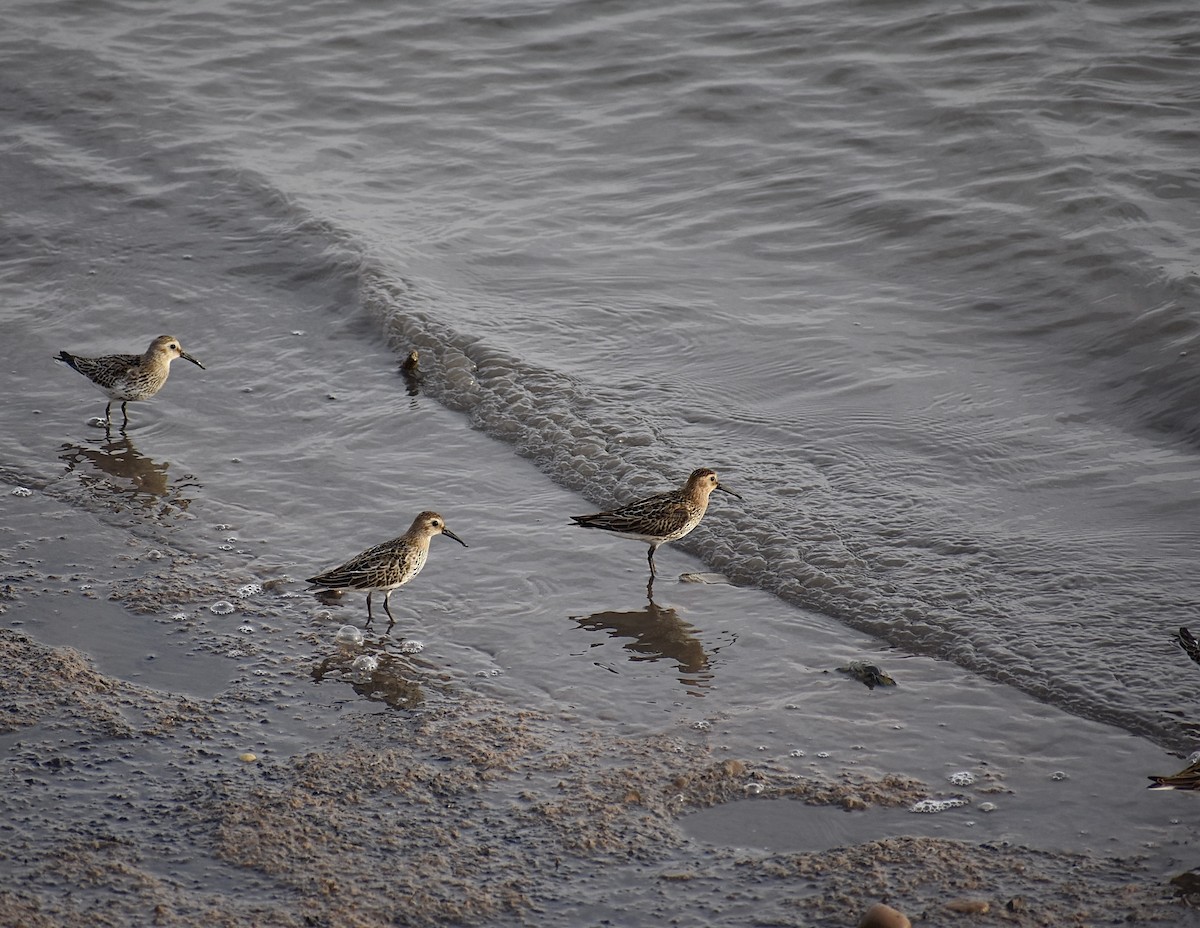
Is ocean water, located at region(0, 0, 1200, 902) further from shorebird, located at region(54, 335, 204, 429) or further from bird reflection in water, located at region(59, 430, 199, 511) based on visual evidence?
shorebird, located at region(54, 335, 204, 429)

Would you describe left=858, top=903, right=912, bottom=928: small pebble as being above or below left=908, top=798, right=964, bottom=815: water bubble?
above

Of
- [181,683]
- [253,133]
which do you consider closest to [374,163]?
[253,133]

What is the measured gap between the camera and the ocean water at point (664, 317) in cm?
793

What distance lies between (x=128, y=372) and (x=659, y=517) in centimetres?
416

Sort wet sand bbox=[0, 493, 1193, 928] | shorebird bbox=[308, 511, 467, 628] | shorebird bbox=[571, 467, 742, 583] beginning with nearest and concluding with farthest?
wet sand bbox=[0, 493, 1193, 928]
shorebird bbox=[308, 511, 467, 628]
shorebird bbox=[571, 467, 742, 583]

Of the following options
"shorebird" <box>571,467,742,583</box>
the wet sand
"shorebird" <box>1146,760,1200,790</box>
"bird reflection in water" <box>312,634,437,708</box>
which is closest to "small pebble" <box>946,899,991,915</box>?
the wet sand

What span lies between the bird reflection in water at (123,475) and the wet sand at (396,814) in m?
1.79

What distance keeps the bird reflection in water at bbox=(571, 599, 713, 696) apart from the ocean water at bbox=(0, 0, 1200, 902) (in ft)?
0.11

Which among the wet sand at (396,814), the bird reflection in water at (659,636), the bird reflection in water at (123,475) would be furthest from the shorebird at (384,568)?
the bird reflection in water at (123,475)

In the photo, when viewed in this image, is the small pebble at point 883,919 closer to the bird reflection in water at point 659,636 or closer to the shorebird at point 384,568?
the bird reflection in water at point 659,636

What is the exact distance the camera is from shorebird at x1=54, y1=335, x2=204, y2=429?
9961 mm

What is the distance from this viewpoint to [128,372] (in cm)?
997

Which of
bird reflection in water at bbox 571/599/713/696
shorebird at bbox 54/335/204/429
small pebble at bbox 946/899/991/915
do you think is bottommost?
bird reflection in water at bbox 571/599/713/696

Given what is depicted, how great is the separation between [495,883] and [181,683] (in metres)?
2.20
